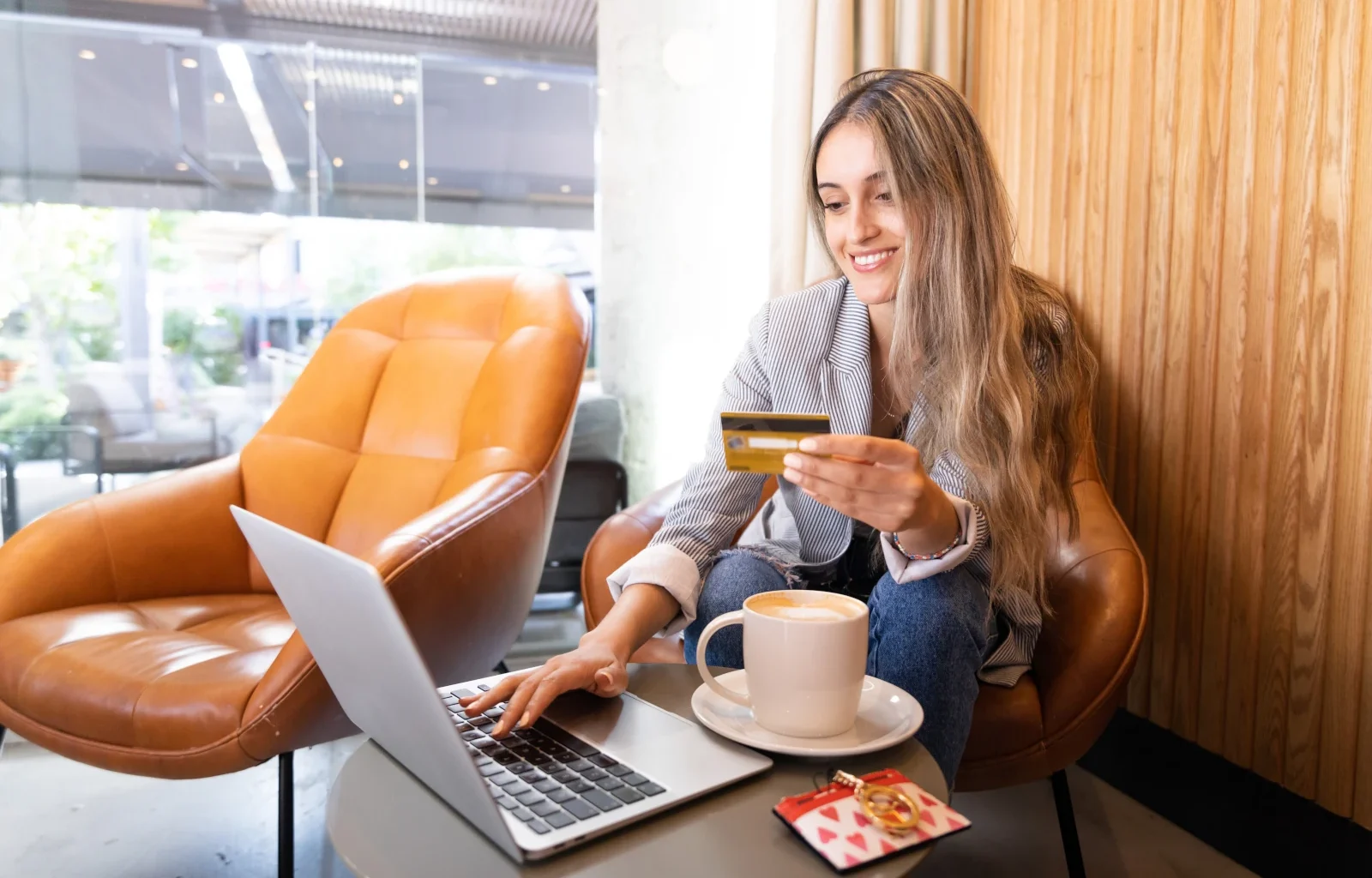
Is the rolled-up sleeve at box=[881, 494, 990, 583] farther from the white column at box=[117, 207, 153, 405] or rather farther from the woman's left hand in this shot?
the white column at box=[117, 207, 153, 405]

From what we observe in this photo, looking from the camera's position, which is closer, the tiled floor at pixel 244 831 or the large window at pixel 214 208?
the tiled floor at pixel 244 831

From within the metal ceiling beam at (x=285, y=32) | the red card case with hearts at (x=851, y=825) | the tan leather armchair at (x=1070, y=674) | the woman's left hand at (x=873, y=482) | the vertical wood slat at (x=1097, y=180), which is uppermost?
the metal ceiling beam at (x=285, y=32)

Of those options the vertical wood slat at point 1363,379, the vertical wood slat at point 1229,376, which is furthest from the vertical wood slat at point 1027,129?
the vertical wood slat at point 1363,379

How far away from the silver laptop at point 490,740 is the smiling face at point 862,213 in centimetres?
68

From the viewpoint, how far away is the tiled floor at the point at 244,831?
1.54 m

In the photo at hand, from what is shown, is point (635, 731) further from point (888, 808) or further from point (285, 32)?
point (285, 32)

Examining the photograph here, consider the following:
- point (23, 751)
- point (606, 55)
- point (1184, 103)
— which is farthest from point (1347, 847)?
point (606, 55)

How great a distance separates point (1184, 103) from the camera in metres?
1.56

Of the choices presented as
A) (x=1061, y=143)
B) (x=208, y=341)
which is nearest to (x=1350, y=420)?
(x=1061, y=143)

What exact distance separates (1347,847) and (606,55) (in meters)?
2.68

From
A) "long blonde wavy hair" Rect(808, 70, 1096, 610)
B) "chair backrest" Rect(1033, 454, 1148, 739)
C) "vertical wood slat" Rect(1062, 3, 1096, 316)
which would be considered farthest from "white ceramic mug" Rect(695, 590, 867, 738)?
"vertical wood slat" Rect(1062, 3, 1096, 316)

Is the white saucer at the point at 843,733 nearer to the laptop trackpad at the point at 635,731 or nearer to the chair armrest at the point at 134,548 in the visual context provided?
the laptop trackpad at the point at 635,731

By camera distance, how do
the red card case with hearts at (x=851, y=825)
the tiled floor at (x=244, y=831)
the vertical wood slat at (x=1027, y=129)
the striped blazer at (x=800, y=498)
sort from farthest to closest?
the vertical wood slat at (x=1027, y=129), the tiled floor at (x=244, y=831), the striped blazer at (x=800, y=498), the red card case with hearts at (x=851, y=825)

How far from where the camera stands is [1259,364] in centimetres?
142
